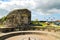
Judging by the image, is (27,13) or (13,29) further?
(27,13)

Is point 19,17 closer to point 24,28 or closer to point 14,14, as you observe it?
point 14,14

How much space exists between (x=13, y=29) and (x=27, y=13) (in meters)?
5.62

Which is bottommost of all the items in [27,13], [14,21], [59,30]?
[59,30]

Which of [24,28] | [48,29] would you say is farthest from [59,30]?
[24,28]

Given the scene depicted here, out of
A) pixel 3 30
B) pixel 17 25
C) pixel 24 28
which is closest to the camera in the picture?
pixel 3 30

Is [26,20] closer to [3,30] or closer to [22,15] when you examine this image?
[22,15]

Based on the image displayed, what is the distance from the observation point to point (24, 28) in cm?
2058

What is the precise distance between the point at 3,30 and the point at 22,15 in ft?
22.3

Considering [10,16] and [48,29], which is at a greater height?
[10,16]

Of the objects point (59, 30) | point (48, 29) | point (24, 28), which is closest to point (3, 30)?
point (24, 28)

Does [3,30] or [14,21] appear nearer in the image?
[3,30]

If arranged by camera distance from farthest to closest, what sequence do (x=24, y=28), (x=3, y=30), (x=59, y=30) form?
(x=24, y=28) → (x=59, y=30) → (x=3, y=30)

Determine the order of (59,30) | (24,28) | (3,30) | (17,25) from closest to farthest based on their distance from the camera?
(3,30), (59,30), (24,28), (17,25)

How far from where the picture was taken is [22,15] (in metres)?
23.2
